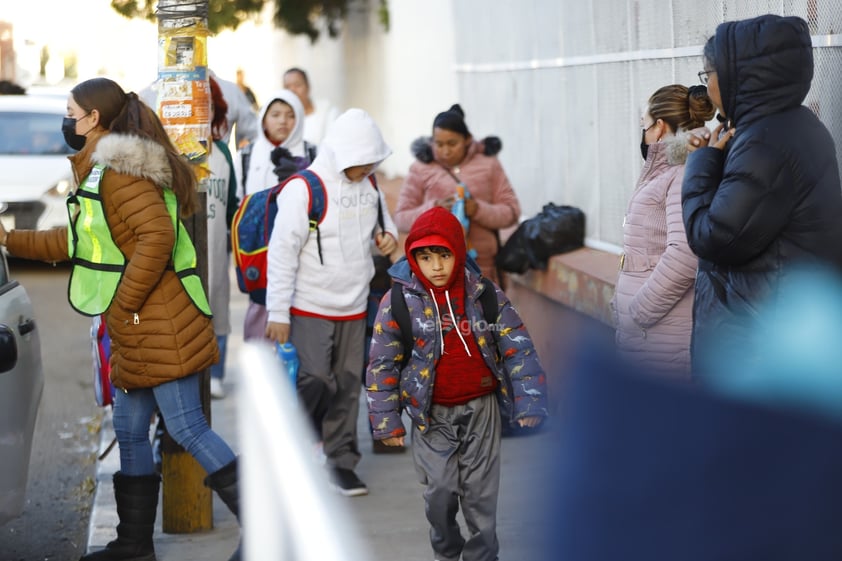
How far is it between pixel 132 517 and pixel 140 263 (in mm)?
1041

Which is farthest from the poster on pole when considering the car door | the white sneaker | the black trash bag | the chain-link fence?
the white sneaker

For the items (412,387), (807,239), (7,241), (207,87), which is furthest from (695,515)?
(207,87)

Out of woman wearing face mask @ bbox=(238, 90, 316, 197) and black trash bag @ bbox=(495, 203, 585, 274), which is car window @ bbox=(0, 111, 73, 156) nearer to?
woman wearing face mask @ bbox=(238, 90, 316, 197)

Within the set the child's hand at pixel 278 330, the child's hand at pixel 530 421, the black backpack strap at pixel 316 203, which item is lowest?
the child's hand at pixel 530 421

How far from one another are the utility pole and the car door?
0.78 metres

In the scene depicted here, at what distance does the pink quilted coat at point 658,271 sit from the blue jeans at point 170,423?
5.32 feet

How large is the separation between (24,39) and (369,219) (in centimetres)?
2875

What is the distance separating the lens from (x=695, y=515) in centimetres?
146

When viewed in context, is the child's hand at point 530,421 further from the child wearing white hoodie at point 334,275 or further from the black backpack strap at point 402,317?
the child wearing white hoodie at point 334,275

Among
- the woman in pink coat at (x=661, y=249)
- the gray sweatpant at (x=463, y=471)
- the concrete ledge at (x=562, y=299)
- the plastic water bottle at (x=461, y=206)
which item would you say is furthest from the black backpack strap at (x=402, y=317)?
the plastic water bottle at (x=461, y=206)

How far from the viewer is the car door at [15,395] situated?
485 centimetres

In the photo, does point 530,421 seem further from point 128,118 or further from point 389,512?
point 128,118

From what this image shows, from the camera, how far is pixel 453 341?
16.0ft

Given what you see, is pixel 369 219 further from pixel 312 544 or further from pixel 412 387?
pixel 312 544
